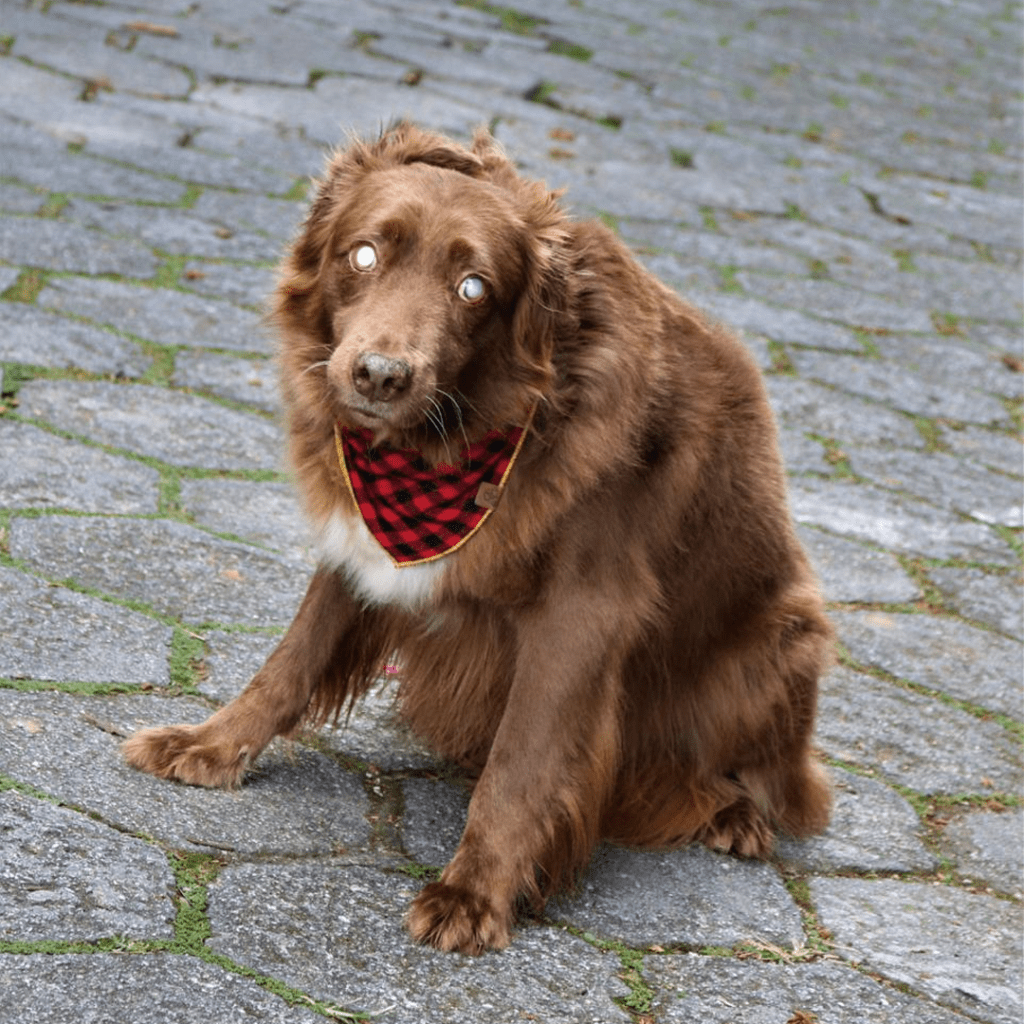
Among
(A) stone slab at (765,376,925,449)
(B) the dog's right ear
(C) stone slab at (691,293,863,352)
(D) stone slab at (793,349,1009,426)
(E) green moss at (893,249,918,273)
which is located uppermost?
(E) green moss at (893,249,918,273)

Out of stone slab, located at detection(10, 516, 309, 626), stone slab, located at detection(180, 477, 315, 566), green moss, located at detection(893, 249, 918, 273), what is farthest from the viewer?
green moss, located at detection(893, 249, 918, 273)

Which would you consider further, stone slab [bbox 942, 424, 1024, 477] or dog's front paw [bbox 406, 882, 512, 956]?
stone slab [bbox 942, 424, 1024, 477]

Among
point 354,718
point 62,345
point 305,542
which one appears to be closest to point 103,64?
point 62,345

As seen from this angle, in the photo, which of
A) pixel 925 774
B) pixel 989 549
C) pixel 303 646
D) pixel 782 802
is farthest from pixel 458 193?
pixel 989 549

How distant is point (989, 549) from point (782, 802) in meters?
2.04

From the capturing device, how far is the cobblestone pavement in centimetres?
271

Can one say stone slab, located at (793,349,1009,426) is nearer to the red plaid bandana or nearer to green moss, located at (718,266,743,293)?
green moss, located at (718,266,743,293)

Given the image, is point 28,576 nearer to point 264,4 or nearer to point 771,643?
point 771,643

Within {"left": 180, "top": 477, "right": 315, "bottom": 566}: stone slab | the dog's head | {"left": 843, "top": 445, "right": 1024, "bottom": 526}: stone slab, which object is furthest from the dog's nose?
{"left": 843, "top": 445, "right": 1024, "bottom": 526}: stone slab

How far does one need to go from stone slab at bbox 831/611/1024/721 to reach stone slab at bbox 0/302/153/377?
93.5 inches

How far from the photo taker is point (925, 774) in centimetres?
382

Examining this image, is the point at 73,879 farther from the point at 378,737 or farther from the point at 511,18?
the point at 511,18

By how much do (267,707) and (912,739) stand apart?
1710mm

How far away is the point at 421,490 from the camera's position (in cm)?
293
